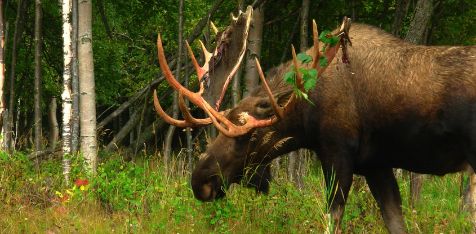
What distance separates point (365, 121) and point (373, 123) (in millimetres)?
68

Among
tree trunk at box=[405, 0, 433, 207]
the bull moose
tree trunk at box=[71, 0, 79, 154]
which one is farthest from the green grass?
tree trunk at box=[71, 0, 79, 154]

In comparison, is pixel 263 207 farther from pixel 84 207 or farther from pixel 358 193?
pixel 84 207

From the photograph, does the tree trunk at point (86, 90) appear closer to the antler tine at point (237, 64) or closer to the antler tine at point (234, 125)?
the antler tine at point (237, 64)

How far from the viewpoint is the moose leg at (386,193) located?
733cm

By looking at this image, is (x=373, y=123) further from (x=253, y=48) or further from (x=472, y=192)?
(x=253, y=48)

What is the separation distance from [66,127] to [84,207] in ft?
7.30

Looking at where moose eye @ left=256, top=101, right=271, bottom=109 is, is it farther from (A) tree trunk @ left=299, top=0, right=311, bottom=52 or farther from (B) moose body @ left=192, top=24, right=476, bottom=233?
(A) tree trunk @ left=299, top=0, right=311, bottom=52

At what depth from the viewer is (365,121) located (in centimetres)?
687

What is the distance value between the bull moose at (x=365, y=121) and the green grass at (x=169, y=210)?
0.76ft

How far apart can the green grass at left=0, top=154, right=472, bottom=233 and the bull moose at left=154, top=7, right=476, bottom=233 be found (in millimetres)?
231

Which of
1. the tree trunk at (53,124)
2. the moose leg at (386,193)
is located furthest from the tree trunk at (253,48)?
the tree trunk at (53,124)

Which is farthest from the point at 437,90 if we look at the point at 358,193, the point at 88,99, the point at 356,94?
the point at 88,99

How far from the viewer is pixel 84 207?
27.1 ft

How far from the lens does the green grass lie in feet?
24.2
